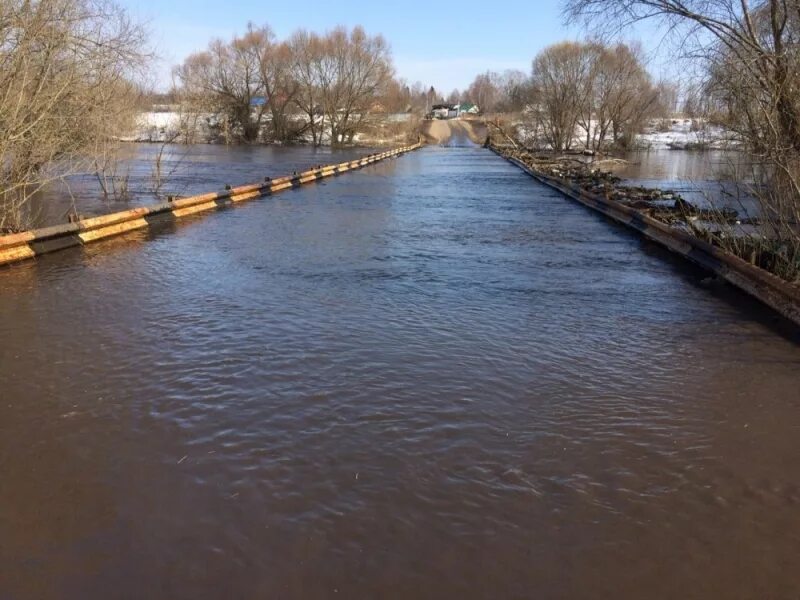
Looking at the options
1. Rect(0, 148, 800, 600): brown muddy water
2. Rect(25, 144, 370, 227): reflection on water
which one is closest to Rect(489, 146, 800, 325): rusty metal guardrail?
Rect(0, 148, 800, 600): brown muddy water

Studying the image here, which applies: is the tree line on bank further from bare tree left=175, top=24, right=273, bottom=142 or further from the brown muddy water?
the brown muddy water

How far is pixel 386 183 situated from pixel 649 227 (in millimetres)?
15102

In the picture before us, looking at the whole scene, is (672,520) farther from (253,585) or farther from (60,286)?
(60,286)

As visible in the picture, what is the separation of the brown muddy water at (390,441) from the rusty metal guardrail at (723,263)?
10.6 inches

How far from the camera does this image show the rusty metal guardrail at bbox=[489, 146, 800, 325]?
7.09 metres

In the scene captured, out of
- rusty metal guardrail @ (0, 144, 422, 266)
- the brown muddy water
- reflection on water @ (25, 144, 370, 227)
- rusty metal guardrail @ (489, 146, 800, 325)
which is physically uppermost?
reflection on water @ (25, 144, 370, 227)

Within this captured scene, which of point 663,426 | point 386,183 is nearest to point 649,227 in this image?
point 663,426

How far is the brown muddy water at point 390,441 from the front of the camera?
2891 mm

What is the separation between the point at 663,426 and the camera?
171 inches

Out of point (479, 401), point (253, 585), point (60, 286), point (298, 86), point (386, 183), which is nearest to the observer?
point (253, 585)

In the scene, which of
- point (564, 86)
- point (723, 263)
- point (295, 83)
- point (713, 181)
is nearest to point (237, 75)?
point (295, 83)

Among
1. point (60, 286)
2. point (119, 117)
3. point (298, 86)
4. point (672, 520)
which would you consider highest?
point (298, 86)

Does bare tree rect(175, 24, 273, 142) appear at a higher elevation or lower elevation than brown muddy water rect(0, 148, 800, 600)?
higher

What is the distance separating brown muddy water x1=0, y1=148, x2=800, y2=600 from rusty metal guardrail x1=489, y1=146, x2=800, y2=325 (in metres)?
0.27
